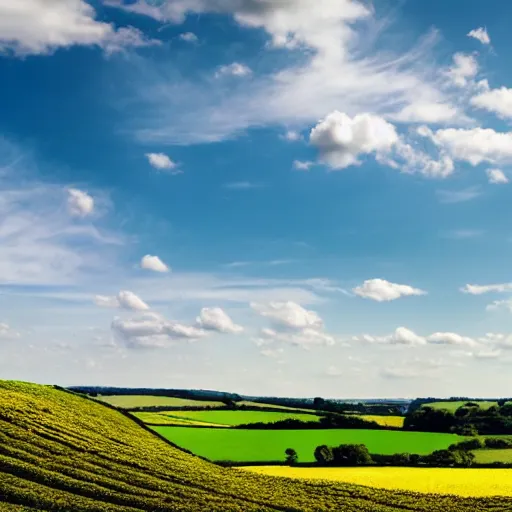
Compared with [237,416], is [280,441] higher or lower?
lower

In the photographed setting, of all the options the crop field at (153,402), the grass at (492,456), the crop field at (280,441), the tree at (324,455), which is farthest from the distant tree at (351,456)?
the crop field at (153,402)

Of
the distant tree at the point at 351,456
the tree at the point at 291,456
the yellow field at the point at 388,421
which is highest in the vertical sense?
the yellow field at the point at 388,421

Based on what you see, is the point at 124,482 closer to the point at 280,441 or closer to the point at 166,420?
the point at 280,441

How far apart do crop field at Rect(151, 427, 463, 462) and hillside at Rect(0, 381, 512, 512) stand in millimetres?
15873

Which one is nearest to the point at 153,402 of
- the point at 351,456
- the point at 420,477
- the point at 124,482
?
the point at 351,456

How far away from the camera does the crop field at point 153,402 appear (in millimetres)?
137475

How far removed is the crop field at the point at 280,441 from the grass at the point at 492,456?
688 centimetres

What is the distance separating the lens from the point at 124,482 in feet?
172

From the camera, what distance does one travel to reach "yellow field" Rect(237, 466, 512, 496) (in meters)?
57.1

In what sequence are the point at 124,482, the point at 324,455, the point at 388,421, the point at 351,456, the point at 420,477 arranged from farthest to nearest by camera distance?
1. the point at 388,421
2. the point at 324,455
3. the point at 351,456
4. the point at 420,477
5. the point at 124,482

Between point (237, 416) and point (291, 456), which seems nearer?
point (291, 456)

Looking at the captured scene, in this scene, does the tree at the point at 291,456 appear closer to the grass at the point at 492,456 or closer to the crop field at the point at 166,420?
the grass at the point at 492,456

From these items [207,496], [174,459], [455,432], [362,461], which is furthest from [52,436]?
[455,432]

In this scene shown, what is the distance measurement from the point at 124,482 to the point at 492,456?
50.8 m
